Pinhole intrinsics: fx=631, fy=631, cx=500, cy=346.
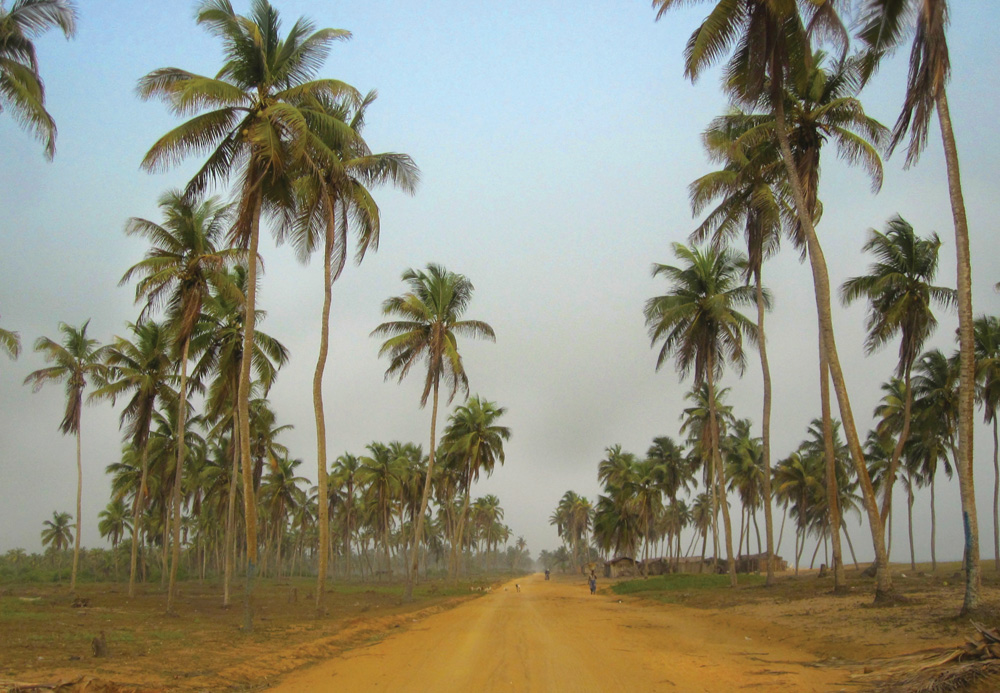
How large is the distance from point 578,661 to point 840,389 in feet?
31.6

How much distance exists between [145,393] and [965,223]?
29.7m

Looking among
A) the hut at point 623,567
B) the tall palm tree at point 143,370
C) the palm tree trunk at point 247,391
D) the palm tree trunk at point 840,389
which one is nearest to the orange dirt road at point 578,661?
the palm tree trunk at point 840,389

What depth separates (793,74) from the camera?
18109 millimetres

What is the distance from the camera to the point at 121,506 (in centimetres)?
6919

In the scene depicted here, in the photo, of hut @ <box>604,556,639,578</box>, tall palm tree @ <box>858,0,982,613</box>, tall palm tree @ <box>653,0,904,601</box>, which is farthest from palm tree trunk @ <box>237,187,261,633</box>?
hut @ <box>604,556,639,578</box>

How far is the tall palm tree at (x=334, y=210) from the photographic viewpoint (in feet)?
64.7

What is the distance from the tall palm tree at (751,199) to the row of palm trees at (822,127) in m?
0.07

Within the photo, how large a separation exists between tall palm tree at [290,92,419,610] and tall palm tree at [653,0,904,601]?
935 centimetres

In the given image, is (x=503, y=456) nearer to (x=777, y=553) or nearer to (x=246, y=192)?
(x=246, y=192)

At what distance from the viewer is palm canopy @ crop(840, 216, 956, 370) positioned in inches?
986

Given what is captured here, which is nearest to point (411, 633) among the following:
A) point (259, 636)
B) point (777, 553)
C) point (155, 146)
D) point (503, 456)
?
point (259, 636)

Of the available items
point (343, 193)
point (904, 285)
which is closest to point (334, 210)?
point (343, 193)

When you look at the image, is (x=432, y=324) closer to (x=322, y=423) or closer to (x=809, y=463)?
(x=322, y=423)

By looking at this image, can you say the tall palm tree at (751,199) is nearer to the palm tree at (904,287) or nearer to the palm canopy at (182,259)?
the palm tree at (904,287)
